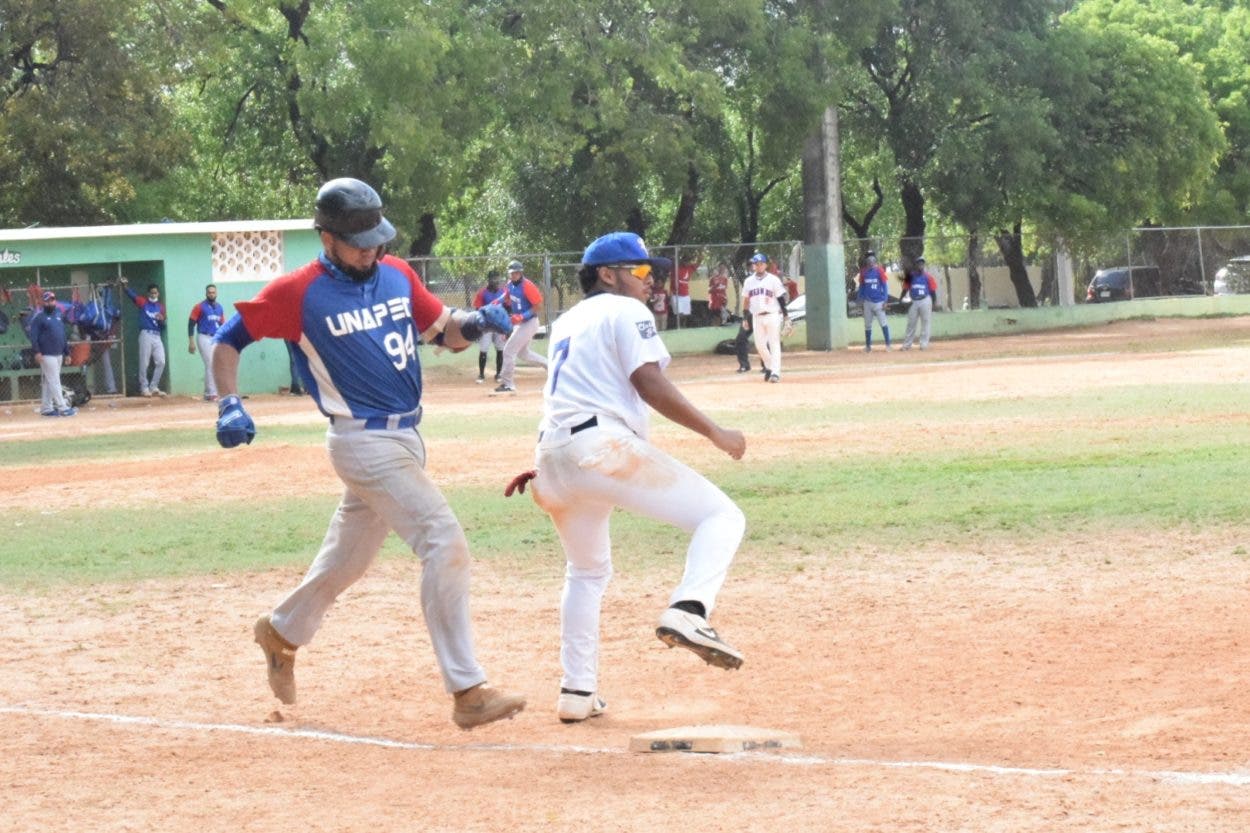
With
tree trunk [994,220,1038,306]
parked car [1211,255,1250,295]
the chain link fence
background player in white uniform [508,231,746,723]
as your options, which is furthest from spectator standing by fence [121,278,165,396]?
parked car [1211,255,1250,295]

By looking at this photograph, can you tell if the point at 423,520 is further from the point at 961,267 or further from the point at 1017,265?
the point at 1017,265

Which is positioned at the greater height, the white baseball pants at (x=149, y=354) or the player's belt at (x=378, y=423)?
the player's belt at (x=378, y=423)

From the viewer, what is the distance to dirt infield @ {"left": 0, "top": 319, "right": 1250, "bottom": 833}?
5.87m

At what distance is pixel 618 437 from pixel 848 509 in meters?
6.81

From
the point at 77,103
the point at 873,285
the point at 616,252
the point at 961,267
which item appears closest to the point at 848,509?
the point at 616,252

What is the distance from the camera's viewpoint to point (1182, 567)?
1048 centimetres

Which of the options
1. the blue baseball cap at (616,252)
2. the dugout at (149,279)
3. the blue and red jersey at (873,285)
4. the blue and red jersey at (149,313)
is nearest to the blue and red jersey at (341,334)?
the blue baseball cap at (616,252)

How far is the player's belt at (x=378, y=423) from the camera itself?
23.3ft

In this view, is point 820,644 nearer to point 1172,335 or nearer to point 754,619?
point 754,619

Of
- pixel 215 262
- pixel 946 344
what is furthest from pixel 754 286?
pixel 946 344

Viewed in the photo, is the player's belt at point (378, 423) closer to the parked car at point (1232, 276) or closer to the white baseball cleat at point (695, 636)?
the white baseball cleat at point (695, 636)

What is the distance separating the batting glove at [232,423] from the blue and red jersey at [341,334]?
0.23 m

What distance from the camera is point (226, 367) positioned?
283 inches

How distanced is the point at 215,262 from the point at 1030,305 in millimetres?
24321
